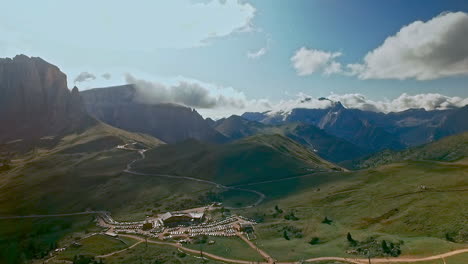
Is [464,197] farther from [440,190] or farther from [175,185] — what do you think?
[175,185]

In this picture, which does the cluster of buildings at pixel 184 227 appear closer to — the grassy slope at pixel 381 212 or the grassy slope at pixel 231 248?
the grassy slope at pixel 231 248

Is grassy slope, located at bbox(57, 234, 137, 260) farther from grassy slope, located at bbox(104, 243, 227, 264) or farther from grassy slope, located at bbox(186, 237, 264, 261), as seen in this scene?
grassy slope, located at bbox(186, 237, 264, 261)

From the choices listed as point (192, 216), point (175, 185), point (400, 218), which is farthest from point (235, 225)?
point (175, 185)

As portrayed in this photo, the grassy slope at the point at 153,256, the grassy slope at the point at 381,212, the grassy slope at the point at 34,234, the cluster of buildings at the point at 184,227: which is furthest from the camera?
the cluster of buildings at the point at 184,227

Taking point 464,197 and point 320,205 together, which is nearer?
point 464,197

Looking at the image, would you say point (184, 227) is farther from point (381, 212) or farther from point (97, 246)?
point (381, 212)

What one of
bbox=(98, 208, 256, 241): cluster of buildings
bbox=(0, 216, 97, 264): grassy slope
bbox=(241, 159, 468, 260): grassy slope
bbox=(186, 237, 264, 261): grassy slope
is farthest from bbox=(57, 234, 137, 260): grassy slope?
bbox=(241, 159, 468, 260): grassy slope

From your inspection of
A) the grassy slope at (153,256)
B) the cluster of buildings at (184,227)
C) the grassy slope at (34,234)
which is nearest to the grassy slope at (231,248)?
the grassy slope at (153,256)

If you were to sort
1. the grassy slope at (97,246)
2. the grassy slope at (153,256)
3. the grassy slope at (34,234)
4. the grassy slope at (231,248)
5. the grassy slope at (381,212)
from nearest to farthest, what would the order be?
the grassy slope at (381,212) → the grassy slope at (153,256) → the grassy slope at (231,248) → the grassy slope at (97,246) → the grassy slope at (34,234)

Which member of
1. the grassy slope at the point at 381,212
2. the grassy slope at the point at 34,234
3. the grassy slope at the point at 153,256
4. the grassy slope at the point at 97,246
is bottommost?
the grassy slope at the point at 34,234
